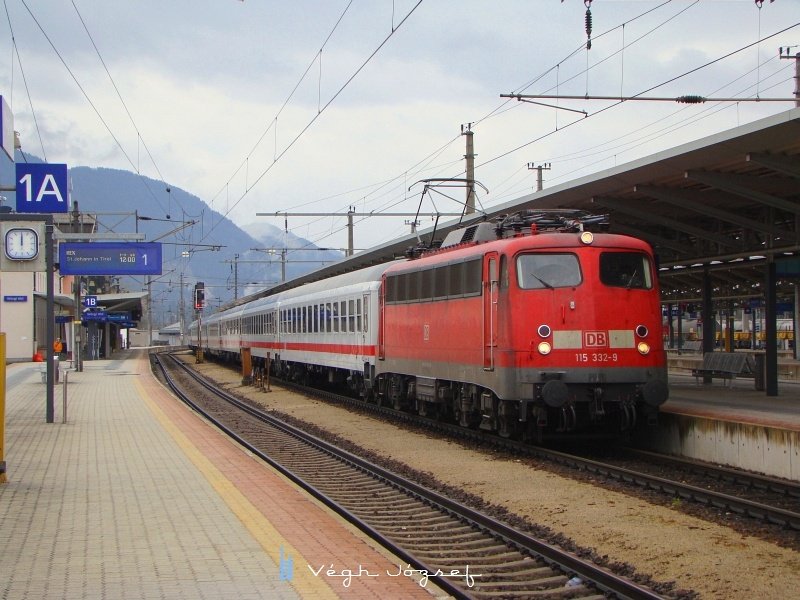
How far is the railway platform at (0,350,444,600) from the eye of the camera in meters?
6.41

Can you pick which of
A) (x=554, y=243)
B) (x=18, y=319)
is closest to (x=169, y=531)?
(x=554, y=243)

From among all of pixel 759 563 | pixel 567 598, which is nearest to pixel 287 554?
pixel 567 598

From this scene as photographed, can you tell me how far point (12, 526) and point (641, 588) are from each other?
5.59 metres

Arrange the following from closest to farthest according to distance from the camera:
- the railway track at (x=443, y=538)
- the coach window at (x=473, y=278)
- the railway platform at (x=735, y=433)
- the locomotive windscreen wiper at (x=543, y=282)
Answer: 1. the railway track at (x=443, y=538)
2. the railway platform at (x=735, y=433)
3. the locomotive windscreen wiper at (x=543, y=282)
4. the coach window at (x=473, y=278)

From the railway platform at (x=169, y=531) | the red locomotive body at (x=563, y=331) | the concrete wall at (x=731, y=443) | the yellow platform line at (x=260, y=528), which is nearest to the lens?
the yellow platform line at (x=260, y=528)

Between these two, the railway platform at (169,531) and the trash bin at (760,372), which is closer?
the railway platform at (169,531)

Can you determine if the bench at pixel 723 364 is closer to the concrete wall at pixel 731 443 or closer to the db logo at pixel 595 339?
the concrete wall at pixel 731 443

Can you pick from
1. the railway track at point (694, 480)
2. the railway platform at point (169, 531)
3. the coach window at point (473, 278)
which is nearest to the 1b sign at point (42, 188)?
the railway platform at point (169, 531)

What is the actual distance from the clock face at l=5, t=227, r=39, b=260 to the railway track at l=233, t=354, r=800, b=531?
25.5ft

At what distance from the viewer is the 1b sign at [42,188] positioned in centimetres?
1688

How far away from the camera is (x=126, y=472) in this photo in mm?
11938

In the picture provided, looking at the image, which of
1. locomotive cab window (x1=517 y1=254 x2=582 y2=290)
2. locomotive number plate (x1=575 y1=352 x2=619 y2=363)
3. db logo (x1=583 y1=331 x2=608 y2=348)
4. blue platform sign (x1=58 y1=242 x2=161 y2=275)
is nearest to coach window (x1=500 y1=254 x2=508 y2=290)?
locomotive cab window (x1=517 y1=254 x2=582 y2=290)

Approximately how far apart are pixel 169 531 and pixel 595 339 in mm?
6988

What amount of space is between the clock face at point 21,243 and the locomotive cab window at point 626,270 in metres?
8.70
